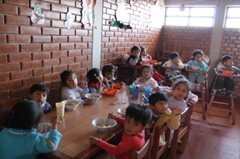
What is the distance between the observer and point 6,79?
181cm

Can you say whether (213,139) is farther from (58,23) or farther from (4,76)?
(4,76)

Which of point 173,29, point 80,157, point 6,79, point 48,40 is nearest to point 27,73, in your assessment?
point 6,79

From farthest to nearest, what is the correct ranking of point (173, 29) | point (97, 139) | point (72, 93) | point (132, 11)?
point (173, 29), point (132, 11), point (72, 93), point (97, 139)

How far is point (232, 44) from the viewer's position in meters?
4.71

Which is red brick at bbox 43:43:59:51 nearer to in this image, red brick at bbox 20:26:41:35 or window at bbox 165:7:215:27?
red brick at bbox 20:26:41:35

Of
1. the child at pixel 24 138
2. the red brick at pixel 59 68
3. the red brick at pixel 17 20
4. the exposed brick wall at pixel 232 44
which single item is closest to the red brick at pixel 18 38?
the red brick at pixel 17 20

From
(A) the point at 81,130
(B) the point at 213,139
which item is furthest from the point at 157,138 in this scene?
(B) the point at 213,139

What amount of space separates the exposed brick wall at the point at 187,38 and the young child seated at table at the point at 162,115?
3652 mm

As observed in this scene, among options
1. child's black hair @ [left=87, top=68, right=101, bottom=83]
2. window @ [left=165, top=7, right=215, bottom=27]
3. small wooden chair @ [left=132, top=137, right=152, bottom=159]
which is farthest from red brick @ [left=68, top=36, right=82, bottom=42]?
window @ [left=165, top=7, right=215, bottom=27]

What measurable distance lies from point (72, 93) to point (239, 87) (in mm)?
4027

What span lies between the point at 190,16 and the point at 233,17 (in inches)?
35.2

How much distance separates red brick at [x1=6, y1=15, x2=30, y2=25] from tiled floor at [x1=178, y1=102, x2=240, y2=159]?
2008 mm

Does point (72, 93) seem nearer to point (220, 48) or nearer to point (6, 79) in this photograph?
point (6, 79)

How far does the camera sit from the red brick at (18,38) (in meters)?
1.80
